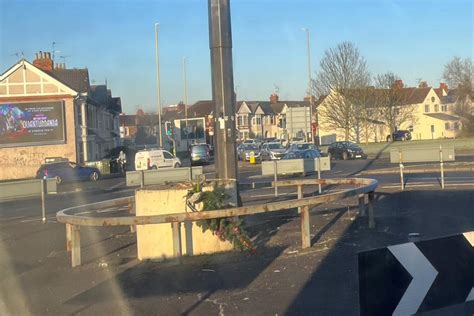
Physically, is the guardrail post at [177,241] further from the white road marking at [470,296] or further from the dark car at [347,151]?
the dark car at [347,151]

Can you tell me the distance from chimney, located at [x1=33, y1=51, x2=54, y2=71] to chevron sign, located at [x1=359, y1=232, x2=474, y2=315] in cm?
5536

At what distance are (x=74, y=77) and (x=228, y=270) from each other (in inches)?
2079

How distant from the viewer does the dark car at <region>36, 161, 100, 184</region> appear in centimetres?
4178

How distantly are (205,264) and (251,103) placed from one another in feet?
350

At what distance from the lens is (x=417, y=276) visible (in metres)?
4.89

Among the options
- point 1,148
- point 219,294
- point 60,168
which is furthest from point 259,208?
point 1,148

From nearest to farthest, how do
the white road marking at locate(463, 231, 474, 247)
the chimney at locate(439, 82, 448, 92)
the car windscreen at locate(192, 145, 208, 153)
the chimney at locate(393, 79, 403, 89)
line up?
the white road marking at locate(463, 231, 474, 247), the car windscreen at locate(192, 145, 208, 153), the chimney at locate(393, 79, 403, 89), the chimney at locate(439, 82, 448, 92)

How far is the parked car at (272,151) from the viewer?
53475 mm

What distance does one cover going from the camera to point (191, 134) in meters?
90.4

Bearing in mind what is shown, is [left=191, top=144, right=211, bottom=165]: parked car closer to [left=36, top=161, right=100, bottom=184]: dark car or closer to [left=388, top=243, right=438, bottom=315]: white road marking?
[left=36, top=161, right=100, bottom=184]: dark car

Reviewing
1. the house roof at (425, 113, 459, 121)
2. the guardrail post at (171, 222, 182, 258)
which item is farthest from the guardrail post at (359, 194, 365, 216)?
the house roof at (425, 113, 459, 121)

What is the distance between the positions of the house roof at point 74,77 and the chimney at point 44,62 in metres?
0.52

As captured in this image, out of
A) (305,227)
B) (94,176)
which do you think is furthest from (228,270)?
(94,176)

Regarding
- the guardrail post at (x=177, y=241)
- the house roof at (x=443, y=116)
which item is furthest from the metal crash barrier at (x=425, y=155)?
the house roof at (x=443, y=116)
